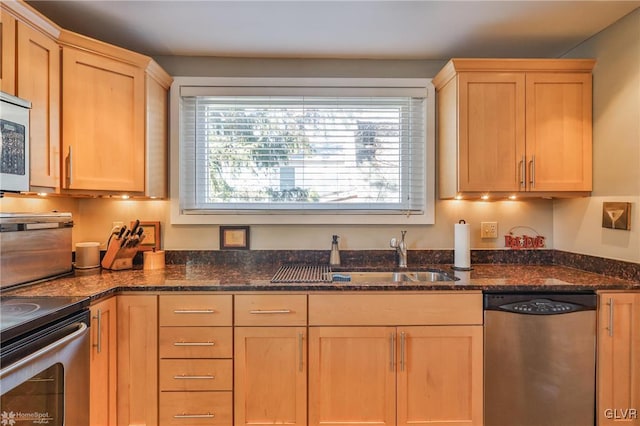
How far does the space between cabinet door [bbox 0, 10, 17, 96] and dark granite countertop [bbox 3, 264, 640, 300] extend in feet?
3.14

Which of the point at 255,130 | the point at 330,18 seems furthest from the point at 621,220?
the point at 255,130

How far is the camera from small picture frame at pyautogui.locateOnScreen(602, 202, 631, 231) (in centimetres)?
176

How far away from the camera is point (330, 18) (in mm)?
1798

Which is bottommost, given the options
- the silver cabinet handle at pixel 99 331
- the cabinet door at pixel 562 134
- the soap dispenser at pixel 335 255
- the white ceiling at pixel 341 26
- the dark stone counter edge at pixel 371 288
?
the silver cabinet handle at pixel 99 331

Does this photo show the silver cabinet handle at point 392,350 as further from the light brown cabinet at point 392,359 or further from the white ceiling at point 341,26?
the white ceiling at point 341,26

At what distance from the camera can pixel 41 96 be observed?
1.58 meters

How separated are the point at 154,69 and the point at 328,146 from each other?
1.19 metres

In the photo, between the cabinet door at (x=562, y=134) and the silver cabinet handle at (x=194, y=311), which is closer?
the silver cabinet handle at (x=194, y=311)

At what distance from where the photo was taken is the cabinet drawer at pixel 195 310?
1677 millimetres

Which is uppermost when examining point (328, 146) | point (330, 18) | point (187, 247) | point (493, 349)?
point (330, 18)

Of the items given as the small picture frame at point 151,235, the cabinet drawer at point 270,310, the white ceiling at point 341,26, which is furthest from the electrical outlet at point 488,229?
the small picture frame at point 151,235

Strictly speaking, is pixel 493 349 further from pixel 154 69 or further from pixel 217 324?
pixel 154 69

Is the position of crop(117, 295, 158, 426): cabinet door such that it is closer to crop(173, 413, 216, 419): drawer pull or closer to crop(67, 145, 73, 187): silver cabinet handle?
crop(173, 413, 216, 419): drawer pull

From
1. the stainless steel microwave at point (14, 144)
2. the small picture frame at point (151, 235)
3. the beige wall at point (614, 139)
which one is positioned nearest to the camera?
the stainless steel microwave at point (14, 144)
